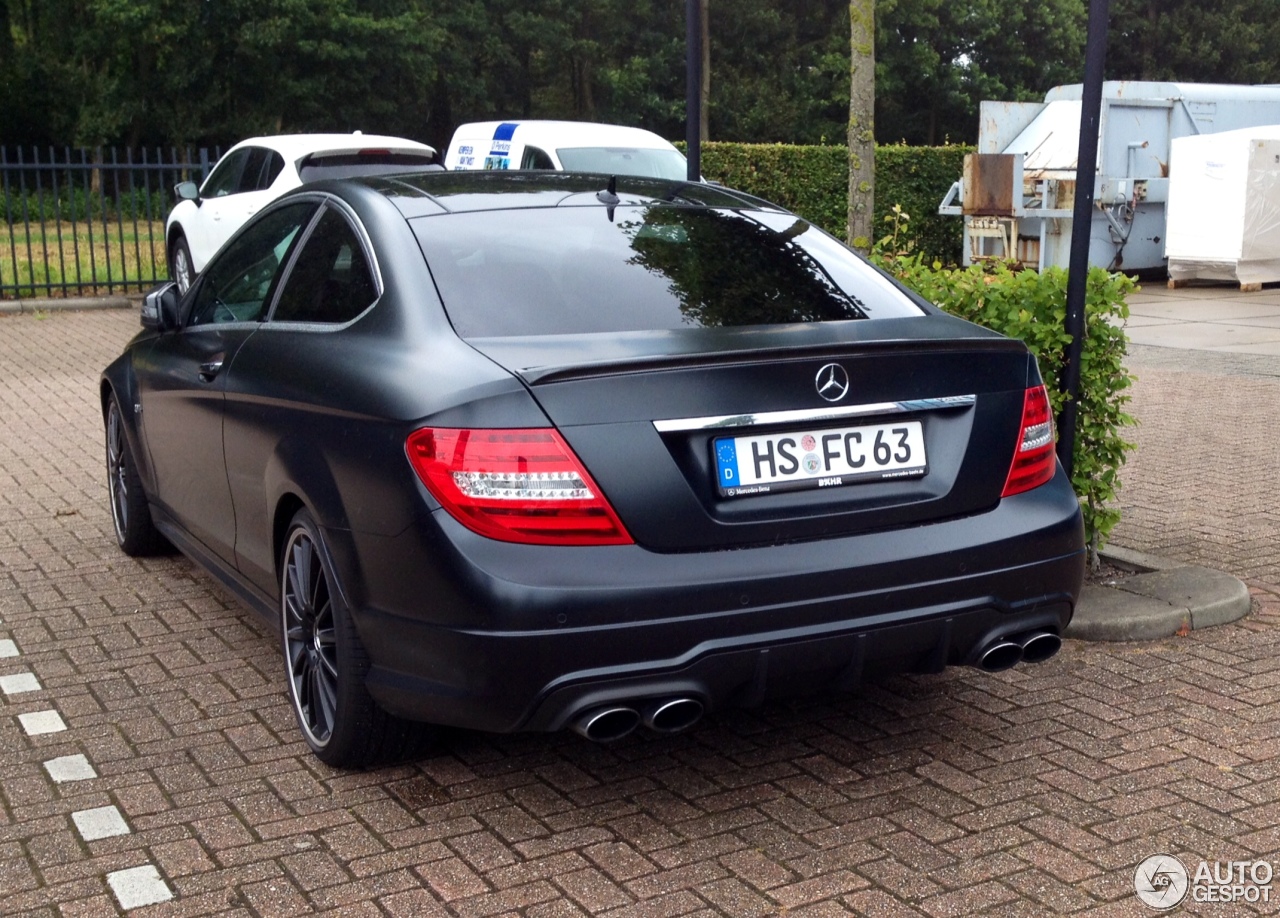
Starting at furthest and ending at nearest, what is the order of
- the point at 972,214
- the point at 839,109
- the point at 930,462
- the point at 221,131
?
the point at 839,109
the point at 221,131
the point at 972,214
the point at 930,462

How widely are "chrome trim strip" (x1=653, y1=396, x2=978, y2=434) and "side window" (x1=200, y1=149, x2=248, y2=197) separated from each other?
11.8m

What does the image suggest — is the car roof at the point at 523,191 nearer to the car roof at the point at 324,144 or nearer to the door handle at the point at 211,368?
the door handle at the point at 211,368

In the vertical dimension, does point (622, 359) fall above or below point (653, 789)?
above

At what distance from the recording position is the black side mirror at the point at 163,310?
17.1ft

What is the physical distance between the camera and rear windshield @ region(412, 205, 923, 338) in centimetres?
368

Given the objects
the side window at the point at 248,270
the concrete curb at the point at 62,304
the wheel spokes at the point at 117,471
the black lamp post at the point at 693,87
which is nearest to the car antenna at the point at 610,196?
the side window at the point at 248,270

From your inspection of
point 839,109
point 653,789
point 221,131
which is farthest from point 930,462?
point 839,109

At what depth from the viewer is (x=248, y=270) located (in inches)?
191

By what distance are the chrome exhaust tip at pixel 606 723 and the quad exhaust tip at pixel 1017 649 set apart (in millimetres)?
941

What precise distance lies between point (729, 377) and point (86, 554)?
3839 mm

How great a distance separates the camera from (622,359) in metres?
3.28

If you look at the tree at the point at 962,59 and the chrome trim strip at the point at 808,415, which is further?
the tree at the point at 962,59

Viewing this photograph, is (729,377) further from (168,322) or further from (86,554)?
(86,554)

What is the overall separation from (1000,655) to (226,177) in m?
12.3
